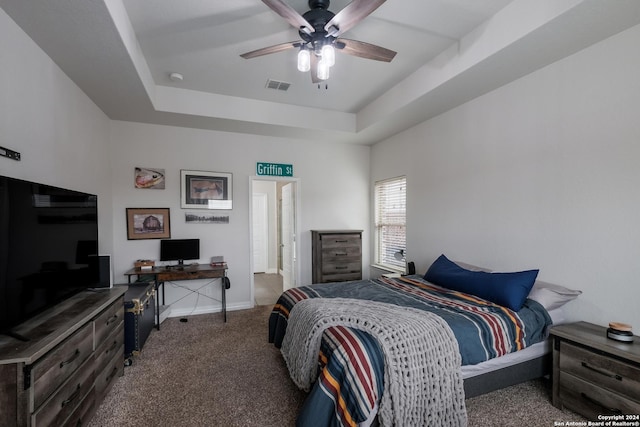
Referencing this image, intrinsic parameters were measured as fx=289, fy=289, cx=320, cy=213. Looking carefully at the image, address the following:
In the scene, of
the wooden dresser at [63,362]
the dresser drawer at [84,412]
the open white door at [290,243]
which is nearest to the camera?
the wooden dresser at [63,362]

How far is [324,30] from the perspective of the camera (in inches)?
80.4

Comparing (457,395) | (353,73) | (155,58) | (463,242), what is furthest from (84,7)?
(463,242)

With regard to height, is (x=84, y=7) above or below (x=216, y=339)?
above

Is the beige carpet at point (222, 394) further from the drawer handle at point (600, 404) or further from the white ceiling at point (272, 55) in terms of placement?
the white ceiling at point (272, 55)

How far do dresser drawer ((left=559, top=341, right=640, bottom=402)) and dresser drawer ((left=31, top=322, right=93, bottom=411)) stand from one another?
3.15 m

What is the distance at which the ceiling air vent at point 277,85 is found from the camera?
135 inches

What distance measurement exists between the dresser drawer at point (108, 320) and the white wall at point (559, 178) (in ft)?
11.4

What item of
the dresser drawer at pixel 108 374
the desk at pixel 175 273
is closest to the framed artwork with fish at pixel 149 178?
the desk at pixel 175 273

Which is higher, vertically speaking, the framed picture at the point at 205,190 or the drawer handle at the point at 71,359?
the framed picture at the point at 205,190

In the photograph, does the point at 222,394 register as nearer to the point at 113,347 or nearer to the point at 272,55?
the point at 113,347

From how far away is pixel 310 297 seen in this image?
8.67 ft

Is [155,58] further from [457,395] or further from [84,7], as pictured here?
[457,395]

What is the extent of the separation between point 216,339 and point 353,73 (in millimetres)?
3384

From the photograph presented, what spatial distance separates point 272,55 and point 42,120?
1986mm
